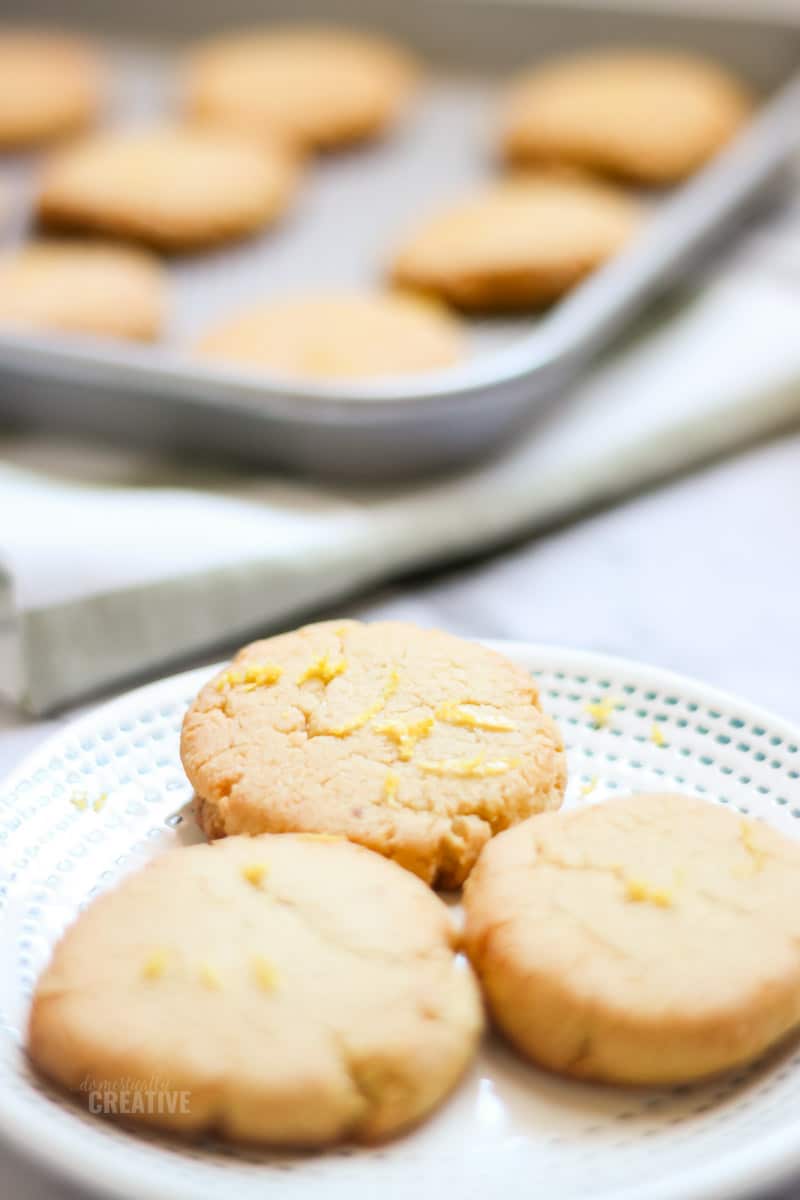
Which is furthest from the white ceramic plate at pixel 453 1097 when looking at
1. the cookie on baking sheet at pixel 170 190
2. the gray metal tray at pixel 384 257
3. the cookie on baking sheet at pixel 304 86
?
the cookie on baking sheet at pixel 304 86

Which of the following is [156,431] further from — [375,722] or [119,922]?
[119,922]

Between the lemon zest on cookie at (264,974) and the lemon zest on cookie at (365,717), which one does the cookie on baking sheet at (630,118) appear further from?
the lemon zest on cookie at (264,974)

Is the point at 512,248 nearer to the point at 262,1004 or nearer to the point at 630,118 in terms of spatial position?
the point at 630,118

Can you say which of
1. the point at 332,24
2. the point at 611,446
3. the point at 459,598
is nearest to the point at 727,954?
the point at 459,598

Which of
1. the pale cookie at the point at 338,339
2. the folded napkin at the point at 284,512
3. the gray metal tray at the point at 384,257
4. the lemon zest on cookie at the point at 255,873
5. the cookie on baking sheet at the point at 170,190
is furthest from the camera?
the cookie on baking sheet at the point at 170,190

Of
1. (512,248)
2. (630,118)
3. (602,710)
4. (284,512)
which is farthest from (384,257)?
(602,710)
